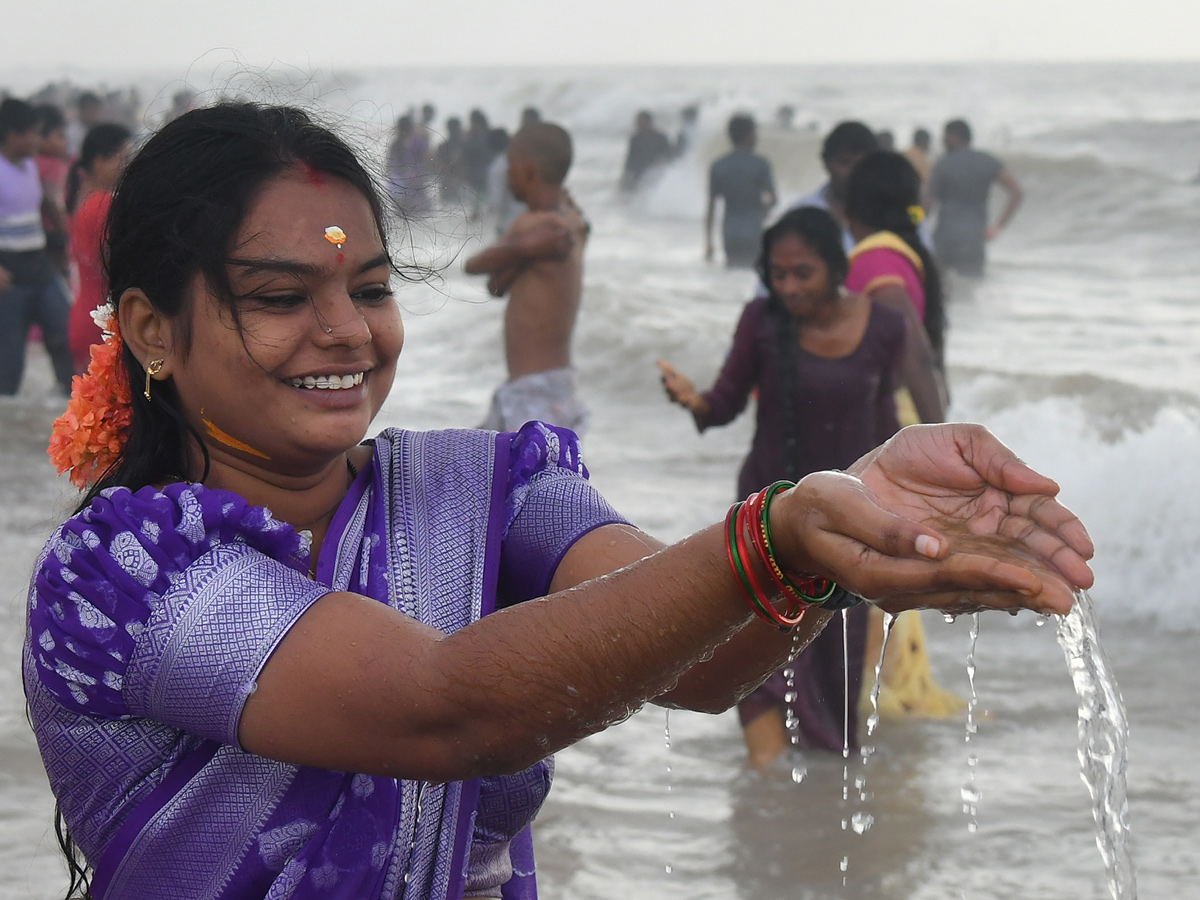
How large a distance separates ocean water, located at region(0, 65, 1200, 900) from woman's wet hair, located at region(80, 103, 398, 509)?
218 mm

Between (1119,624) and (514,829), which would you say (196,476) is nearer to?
(514,829)

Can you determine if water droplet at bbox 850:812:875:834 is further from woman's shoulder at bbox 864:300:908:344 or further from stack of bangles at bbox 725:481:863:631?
stack of bangles at bbox 725:481:863:631

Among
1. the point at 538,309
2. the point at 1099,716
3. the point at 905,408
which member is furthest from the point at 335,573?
the point at 538,309

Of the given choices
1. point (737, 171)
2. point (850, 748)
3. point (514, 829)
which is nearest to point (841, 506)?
point (514, 829)

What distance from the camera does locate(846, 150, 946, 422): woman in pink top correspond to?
16.5ft

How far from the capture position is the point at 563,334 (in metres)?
6.48

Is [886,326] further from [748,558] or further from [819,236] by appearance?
[748,558]

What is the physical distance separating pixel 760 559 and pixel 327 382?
0.62 metres

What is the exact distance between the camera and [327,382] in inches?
69.3

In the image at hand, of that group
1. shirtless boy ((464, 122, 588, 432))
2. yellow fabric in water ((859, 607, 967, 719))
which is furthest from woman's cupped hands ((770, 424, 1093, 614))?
shirtless boy ((464, 122, 588, 432))

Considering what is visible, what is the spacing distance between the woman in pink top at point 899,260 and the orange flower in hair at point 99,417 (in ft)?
11.1

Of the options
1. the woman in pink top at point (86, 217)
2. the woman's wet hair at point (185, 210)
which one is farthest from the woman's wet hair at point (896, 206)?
the woman's wet hair at point (185, 210)

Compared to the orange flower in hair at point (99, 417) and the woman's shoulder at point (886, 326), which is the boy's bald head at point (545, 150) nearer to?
the woman's shoulder at point (886, 326)

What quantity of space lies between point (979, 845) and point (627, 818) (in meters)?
1.07
